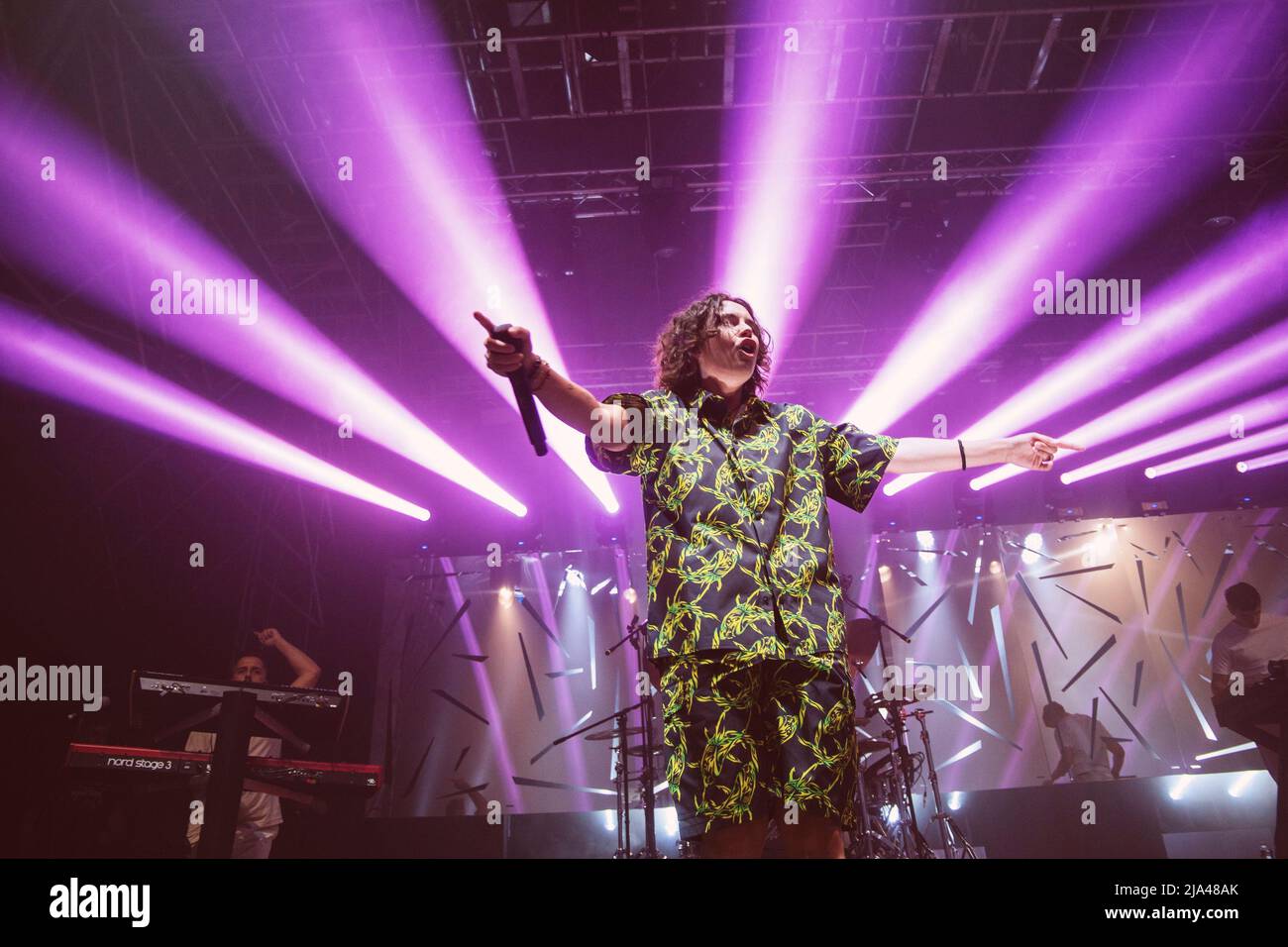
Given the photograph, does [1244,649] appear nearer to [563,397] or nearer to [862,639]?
[862,639]

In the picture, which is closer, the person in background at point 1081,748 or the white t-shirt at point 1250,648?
the white t-shirt at point 1250,648

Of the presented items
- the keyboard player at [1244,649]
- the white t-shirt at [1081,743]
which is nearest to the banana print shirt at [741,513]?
the keyboard player at [1244,649]

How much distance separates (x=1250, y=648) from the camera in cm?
509

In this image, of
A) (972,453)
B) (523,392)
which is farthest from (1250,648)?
(523,392)

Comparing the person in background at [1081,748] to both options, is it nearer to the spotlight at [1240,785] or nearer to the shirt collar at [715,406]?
the spotlight at [1240,785]

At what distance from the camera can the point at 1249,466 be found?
8781 mm

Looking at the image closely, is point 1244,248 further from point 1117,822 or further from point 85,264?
point 85,264

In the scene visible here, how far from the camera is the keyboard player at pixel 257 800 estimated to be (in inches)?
194

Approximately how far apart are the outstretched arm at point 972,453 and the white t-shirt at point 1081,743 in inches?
276

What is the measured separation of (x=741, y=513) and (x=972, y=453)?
0.78 metres
